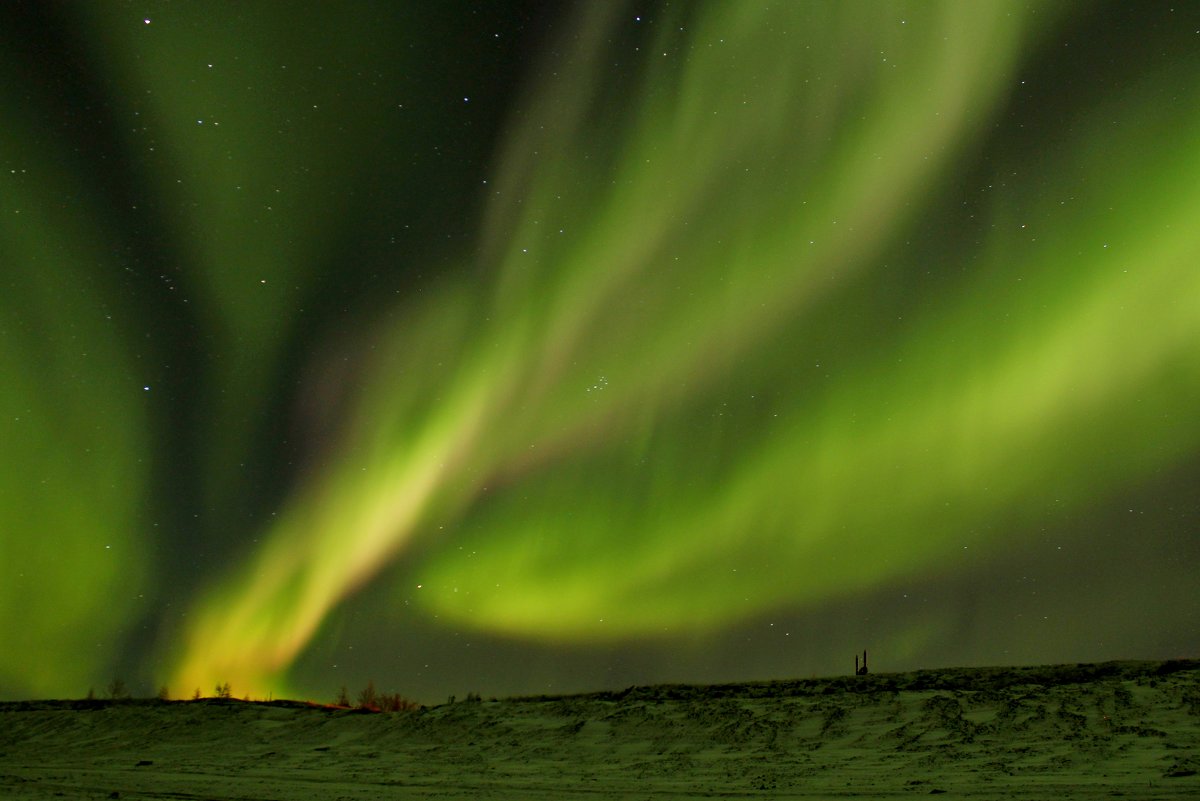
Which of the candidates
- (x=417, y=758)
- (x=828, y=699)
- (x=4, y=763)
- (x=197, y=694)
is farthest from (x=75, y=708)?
(x=828, y=699)

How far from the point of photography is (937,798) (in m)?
11.4

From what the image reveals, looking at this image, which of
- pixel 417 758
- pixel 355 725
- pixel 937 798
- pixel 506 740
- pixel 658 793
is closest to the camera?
pixel 937 798

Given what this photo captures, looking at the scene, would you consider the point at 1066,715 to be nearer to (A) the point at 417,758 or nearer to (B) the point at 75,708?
(A) the point at 417,758

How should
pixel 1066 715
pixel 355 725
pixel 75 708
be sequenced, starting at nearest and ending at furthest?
pixel 1066 715 < pixel 355 725 < pixel 75 708

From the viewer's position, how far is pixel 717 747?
61.2 feet

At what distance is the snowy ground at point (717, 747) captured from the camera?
13.3m

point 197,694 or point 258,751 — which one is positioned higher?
point 197,694

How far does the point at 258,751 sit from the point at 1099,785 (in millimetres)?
19588

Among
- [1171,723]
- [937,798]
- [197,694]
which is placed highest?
[197,694]

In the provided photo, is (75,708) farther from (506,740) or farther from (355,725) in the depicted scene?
(506,740)

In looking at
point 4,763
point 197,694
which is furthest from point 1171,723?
point 197,694

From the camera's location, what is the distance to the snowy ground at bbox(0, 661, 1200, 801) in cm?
1330

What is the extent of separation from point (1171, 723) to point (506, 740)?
14.0 m

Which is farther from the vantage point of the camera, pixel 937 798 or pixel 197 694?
pixel 197 694
